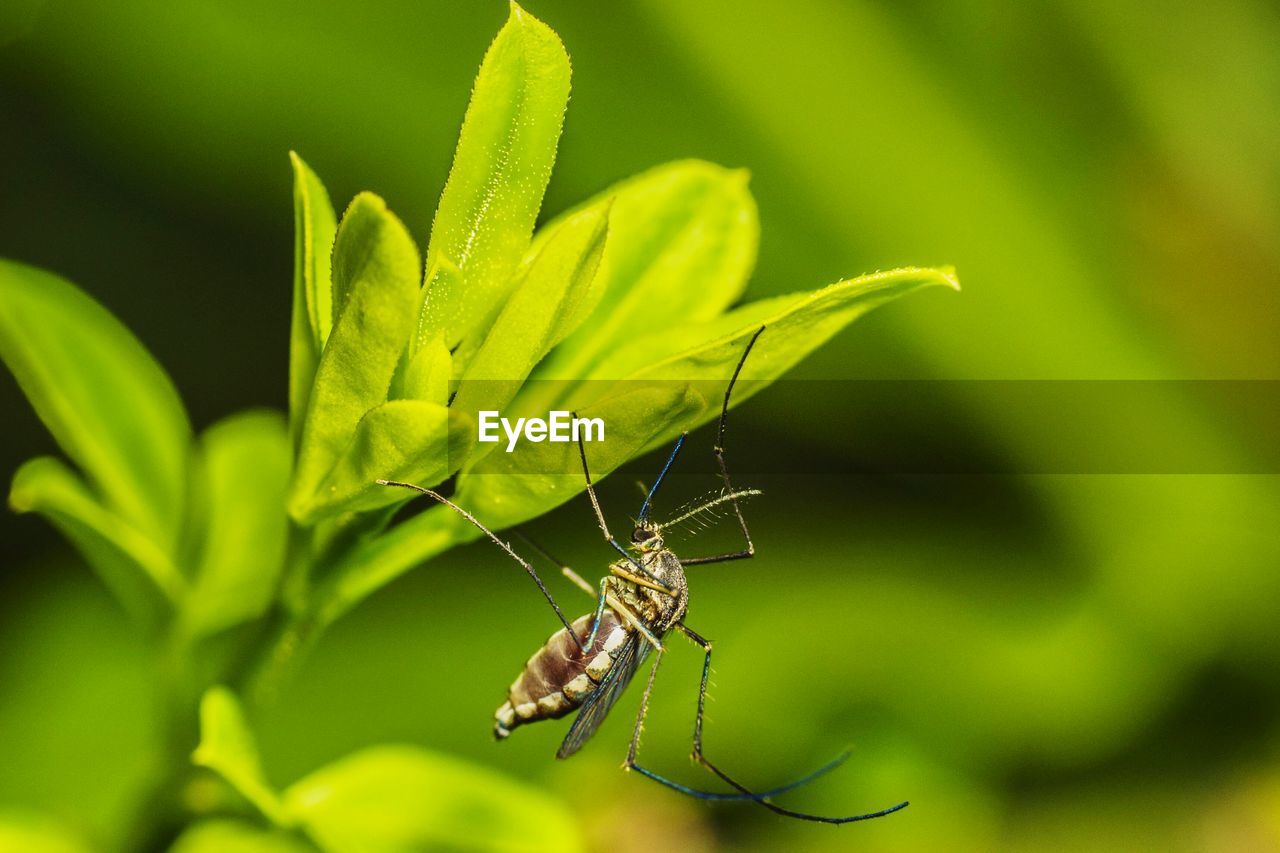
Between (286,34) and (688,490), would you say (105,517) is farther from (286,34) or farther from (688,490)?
(286,34)

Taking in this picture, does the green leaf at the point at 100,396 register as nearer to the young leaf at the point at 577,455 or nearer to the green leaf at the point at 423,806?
the green leaf at the point at 423,806

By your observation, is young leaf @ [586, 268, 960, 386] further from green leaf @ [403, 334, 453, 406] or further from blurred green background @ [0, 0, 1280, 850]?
blurred green background @ [0, 0, 1280, 850]

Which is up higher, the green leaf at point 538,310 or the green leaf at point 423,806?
the green leaf at point 538,310

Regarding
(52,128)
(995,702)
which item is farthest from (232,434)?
(995,702)

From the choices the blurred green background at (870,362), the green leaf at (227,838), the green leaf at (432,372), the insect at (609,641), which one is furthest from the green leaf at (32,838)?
the blurred green background at (870,362)

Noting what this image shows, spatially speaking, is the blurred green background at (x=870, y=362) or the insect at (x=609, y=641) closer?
the insect at (x=609, y=641)

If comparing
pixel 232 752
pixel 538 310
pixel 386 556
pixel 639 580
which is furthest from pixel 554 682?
pixel 538 310
